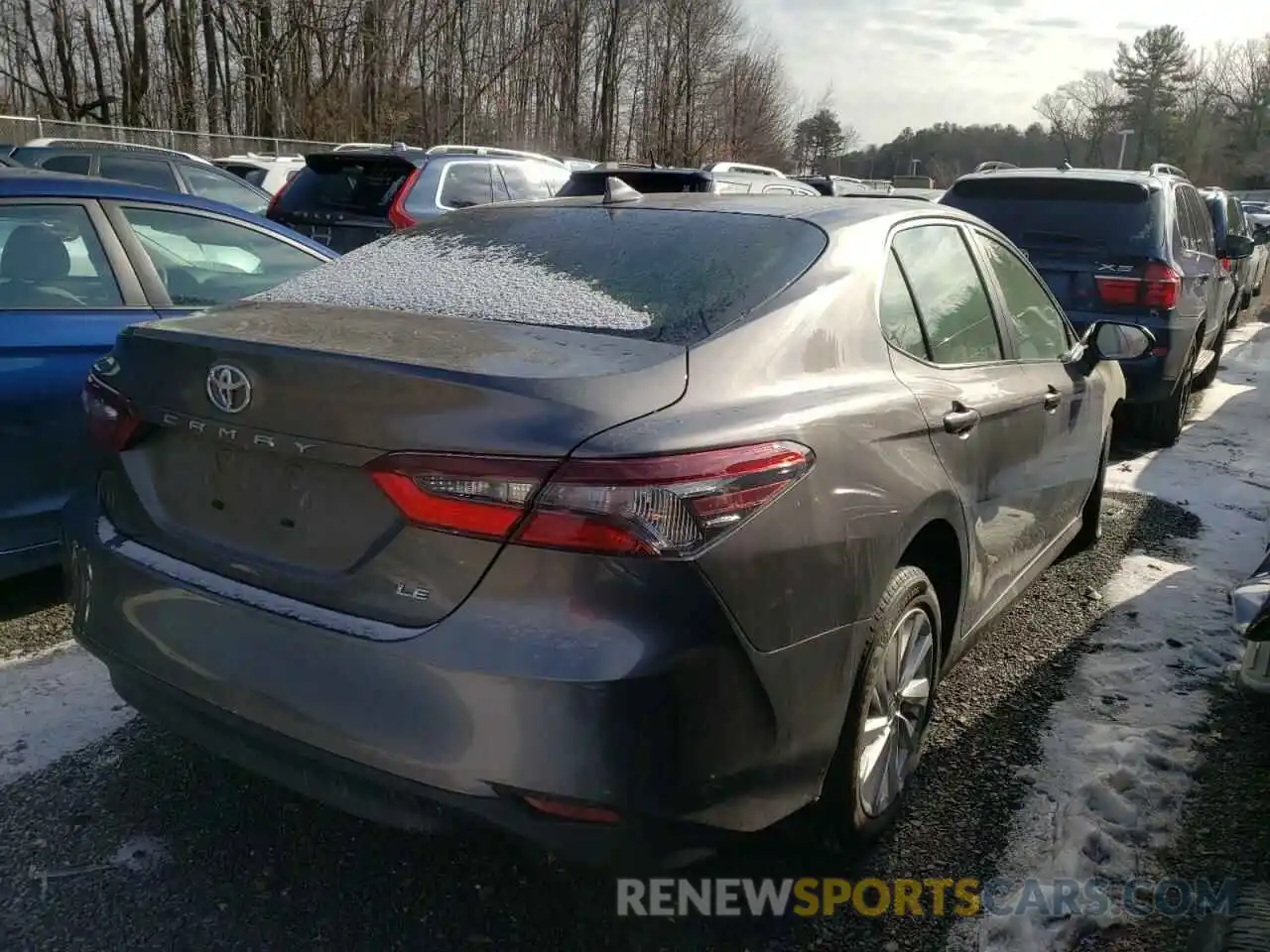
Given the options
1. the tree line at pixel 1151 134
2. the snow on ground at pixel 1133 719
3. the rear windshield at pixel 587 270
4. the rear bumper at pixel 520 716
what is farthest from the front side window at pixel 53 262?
the tree line at pixel 1151 134

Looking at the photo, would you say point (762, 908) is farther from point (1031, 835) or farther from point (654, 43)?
point (654, 43)

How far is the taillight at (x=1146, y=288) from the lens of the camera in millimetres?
6695

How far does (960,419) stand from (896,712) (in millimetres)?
822

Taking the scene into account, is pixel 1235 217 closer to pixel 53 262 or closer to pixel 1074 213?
pixel 1074 213

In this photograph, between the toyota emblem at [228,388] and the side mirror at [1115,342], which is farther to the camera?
the side mirror at [1115,342]

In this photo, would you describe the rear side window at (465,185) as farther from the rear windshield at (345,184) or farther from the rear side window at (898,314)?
the rear side window at (898,314)

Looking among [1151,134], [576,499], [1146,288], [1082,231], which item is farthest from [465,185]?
[1151,134]

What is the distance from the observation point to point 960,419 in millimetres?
2906

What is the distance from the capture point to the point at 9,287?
392 cm

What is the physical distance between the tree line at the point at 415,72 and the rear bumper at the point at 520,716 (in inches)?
1183

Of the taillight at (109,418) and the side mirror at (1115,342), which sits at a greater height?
the side mirror at (1115,342)

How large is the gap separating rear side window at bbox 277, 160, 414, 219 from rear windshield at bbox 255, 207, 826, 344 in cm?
680

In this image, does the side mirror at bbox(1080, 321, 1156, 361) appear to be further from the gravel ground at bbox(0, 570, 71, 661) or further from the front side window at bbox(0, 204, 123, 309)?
the gravel ground at bbox(0, 570, 71, 661)

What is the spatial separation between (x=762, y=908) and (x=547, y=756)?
933 millimetres
